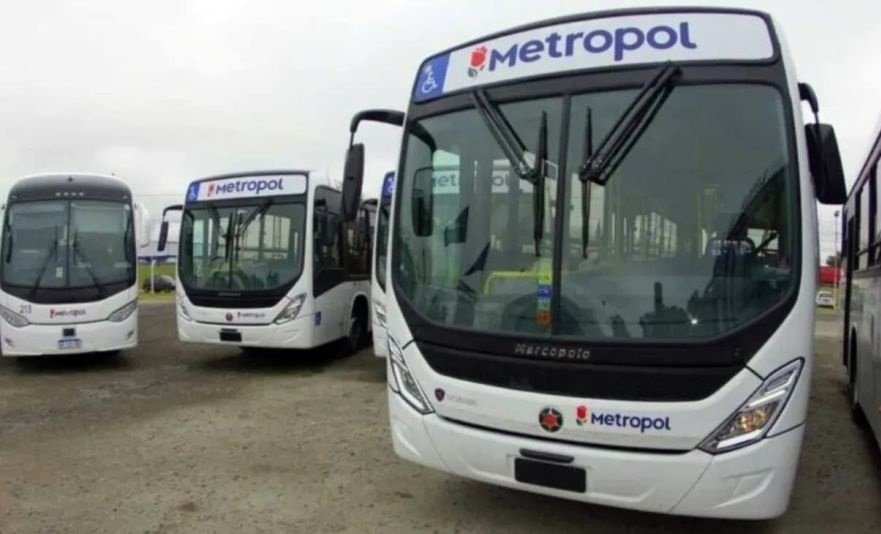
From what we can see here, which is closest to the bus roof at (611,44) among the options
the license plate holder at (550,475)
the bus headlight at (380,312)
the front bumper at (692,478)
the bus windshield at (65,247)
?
the front bumper at (692,478)

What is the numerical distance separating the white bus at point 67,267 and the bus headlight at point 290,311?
233 centimetres

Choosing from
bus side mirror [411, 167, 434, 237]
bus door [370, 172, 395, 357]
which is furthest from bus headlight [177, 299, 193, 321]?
bus side mirror [411, 167, 434, 237]

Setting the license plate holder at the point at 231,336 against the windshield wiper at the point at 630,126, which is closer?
the windshield wiper at the point at 630,126

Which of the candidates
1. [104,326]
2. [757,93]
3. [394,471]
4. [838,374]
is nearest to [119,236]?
[104,326]

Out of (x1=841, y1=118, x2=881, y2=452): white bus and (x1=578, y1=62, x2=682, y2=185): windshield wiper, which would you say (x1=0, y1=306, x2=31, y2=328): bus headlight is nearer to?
(x1=578, y1=62, x2=682, y2=185): windshield wiper

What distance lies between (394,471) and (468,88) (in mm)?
2964

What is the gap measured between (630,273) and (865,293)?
12.8 feet

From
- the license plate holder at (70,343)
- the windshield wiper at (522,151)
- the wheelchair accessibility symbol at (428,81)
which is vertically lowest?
the license plate holder at (70,343)

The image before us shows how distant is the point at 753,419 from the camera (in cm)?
345

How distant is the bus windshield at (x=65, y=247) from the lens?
10047 millimetres

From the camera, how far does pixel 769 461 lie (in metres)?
3.46

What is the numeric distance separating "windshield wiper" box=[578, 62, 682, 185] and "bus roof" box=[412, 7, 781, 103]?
0.13m

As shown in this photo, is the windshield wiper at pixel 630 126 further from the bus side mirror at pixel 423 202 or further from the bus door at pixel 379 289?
the bus door at pixel 379 289

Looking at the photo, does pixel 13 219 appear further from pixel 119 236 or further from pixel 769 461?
pixel 769 461
